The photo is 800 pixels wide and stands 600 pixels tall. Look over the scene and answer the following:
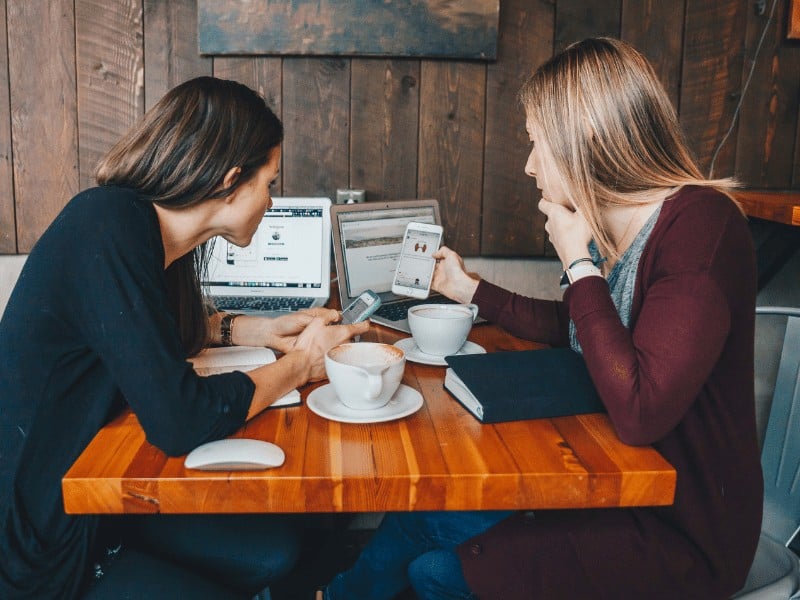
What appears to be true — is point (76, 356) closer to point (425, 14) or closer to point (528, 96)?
point (528, 96)

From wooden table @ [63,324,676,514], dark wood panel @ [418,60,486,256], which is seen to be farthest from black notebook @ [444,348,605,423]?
dark wood panel @ [418,60,486,256]

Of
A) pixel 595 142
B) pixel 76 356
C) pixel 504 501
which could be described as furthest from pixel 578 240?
pixel 76 356

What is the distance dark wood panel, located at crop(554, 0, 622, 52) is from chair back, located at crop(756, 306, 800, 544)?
3.08ft

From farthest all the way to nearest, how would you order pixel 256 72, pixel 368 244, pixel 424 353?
pixel 256 72 → pixel 368 244 → pixel 424 353

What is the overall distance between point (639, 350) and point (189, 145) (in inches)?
26.7

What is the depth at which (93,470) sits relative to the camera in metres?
0.87

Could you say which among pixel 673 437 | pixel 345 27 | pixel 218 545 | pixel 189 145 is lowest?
pixel 218 545

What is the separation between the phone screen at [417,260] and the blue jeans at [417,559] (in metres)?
0.52

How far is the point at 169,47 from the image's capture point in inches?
77.4

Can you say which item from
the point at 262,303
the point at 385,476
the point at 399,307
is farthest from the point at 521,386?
the point at 262,303

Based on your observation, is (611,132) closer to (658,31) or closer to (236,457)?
(236,457)

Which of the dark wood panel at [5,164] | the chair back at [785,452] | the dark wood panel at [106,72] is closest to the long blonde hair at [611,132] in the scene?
the chair back at [785,452]

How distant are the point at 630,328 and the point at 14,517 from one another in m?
0.88

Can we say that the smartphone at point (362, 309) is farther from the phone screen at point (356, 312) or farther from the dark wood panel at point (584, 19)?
the dark wood panel at point (584, 19)
